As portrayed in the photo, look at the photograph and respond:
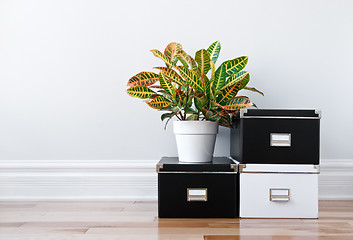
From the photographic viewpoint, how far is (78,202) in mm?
1502

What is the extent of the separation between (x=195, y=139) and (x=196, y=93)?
6.9 inches

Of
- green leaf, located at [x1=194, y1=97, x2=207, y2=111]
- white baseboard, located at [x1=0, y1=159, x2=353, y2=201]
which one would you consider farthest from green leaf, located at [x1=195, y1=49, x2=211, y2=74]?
white baseboard, located at [x1=0, y1=159, x2=353, y2=201]

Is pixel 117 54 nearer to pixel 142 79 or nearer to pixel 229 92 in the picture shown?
pixel 142 79

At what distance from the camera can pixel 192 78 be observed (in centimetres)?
118

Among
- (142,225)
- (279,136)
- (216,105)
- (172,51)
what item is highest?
(172,51)

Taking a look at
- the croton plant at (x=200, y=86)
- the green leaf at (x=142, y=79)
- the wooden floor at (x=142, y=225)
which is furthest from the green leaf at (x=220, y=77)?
the wooden floor at (x=142, y=225)

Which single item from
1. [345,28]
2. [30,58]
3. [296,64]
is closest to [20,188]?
[30,58]

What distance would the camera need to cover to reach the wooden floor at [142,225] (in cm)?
101

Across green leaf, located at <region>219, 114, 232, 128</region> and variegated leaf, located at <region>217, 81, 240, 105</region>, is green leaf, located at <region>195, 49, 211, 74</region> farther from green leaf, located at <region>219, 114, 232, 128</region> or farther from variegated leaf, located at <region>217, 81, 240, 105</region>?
green leaf, located at <region>219, 114, 232, 128</region>

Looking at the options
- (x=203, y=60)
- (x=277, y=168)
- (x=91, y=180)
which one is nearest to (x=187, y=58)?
(x=203, y=60)

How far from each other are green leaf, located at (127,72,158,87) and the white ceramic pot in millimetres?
193

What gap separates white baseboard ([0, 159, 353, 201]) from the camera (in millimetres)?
1544

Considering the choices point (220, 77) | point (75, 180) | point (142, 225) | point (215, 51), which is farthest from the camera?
point (75, 180)

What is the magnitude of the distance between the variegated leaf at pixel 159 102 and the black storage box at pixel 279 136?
0.28 metres
